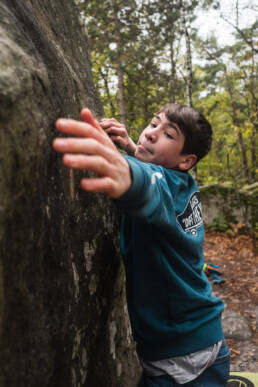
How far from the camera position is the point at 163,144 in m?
2.13

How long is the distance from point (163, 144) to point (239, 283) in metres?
5.50

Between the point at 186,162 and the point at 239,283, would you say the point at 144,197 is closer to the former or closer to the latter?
the point at 186,162

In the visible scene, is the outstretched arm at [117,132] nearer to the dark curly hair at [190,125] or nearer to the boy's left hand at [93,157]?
the dark curly hair at [190,125]

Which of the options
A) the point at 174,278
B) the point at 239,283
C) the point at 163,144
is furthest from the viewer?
the point at 239,283

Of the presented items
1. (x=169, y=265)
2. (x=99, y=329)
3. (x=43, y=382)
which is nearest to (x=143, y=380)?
(x=99, y=329)

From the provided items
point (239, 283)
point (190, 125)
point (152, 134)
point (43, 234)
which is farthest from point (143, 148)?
point (239, 283)

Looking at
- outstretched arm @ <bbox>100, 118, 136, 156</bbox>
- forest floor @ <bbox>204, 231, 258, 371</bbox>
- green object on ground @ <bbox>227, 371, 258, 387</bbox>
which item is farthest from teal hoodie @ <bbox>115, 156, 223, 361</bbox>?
forest floor @ <bbox>204, 231, 258, 371</bbox>

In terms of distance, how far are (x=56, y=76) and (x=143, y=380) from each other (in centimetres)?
221

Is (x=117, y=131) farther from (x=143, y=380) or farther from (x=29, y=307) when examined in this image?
(x=143, y=380)

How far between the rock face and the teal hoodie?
0.95ft

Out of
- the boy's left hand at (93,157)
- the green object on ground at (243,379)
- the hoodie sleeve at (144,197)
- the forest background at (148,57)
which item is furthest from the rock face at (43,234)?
the forest background at (148,57)

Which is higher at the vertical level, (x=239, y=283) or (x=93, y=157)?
(x=93, y=157)

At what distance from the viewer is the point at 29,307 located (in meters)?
1.25

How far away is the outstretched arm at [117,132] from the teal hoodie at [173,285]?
690 millimetres
